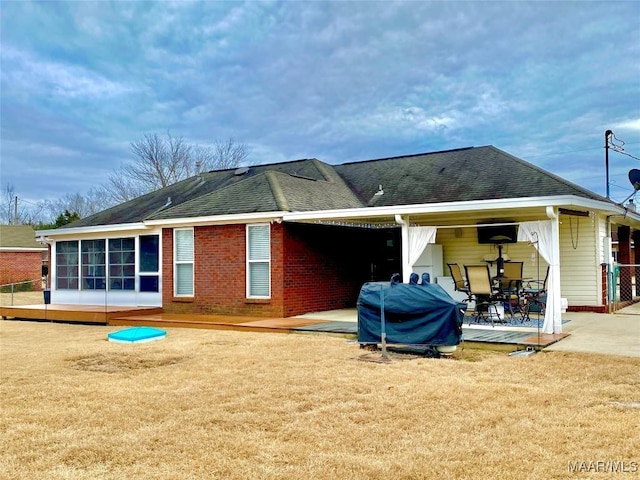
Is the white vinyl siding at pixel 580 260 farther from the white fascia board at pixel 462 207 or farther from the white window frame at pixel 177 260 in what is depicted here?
the white window frame at pixel 177 260

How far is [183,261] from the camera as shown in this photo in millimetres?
13906

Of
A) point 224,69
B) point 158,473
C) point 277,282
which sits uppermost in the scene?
point 224,69

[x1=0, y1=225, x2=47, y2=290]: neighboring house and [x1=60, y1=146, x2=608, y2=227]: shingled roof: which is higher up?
[x1=60, y1=146, x2=608, y2=227]: shingled roof

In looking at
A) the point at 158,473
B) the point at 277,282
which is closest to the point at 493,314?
the point at 277,282

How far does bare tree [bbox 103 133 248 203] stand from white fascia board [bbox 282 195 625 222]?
27.0 meters

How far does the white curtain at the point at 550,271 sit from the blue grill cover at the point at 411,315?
7.09 feet


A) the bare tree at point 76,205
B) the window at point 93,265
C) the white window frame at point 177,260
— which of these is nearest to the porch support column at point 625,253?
the white window frame at point 177,260

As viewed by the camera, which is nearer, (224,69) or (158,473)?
(158,473)

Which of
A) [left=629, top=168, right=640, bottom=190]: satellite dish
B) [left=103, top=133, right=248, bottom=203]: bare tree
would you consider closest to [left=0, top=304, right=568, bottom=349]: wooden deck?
[left=629, top=168, right=640, bottom=190]: satellite dish

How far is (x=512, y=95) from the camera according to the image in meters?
21.4

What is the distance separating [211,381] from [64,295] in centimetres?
1219

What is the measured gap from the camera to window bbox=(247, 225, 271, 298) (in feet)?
41.6

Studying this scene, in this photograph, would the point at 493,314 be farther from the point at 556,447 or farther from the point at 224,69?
the point at 224,69

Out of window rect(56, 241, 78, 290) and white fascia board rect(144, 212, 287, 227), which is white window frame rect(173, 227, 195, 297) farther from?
window rect(56, 241, 78, 290)
